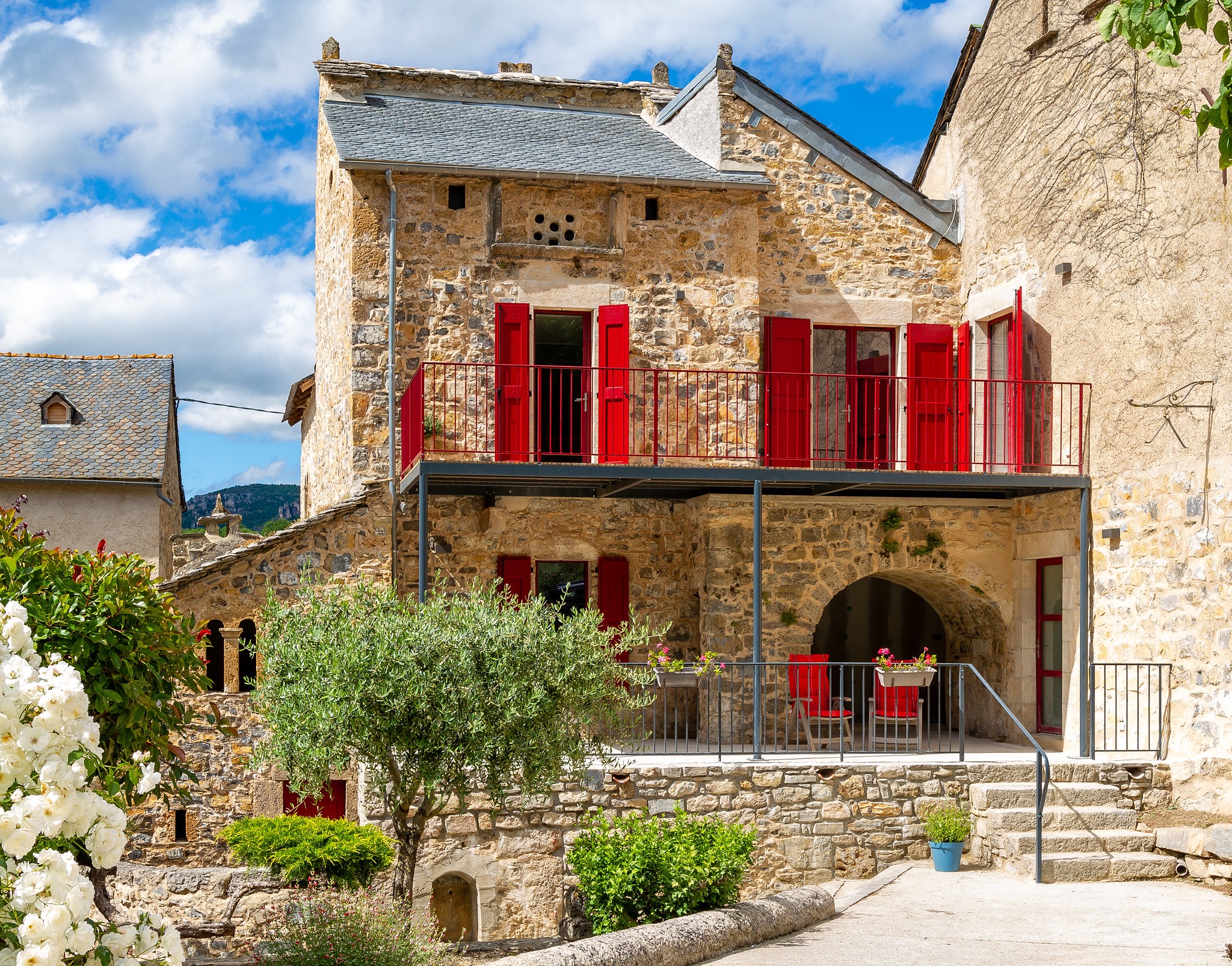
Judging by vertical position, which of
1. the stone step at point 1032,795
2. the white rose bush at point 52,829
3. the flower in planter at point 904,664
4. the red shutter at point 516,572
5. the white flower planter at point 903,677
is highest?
the red shutter at point 516,572

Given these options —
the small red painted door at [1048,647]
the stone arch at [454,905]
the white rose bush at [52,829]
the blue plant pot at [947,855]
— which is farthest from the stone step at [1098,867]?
the white rose bush at [52,829]

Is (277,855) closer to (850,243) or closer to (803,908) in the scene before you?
(803,908)

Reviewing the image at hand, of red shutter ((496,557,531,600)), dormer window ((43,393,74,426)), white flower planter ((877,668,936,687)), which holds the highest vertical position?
dormer window ((43,393,74,426))

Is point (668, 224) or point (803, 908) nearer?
point (803, 908)

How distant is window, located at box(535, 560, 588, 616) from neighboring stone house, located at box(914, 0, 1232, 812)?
194 inches

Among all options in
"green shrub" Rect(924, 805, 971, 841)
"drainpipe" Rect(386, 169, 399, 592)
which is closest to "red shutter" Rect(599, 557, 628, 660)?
"drainpipe" Rect(386, 169, 399, 592)

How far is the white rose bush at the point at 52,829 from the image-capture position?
3.13 meters

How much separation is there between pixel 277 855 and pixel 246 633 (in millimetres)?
3456

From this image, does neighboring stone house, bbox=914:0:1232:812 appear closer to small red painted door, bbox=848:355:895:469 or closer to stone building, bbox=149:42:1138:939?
stone building, bbox=149:42:1138:939

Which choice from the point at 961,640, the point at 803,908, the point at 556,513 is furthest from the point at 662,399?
the point at 803,908

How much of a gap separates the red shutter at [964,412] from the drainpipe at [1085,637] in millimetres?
1429

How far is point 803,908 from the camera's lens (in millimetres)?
7938

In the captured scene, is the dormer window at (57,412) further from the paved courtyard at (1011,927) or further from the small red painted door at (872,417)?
the paved courtyard at (1011,927)

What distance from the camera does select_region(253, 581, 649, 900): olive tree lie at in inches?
276
